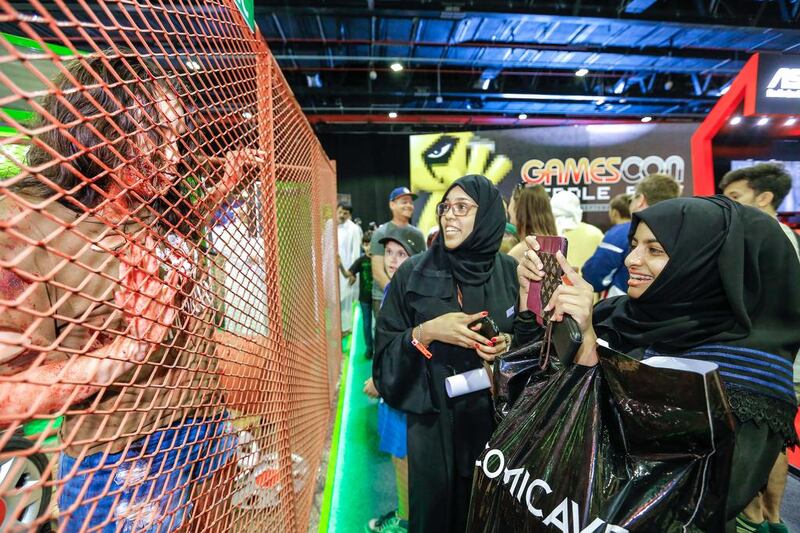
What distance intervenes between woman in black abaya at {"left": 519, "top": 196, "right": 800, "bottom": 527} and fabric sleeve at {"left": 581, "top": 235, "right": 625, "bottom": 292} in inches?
68.1

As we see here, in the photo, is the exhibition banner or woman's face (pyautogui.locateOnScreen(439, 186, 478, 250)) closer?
woman's face (pyautogui.locateOnScreen(439, 186, 478, 250))

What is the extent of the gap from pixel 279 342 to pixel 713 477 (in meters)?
1.32

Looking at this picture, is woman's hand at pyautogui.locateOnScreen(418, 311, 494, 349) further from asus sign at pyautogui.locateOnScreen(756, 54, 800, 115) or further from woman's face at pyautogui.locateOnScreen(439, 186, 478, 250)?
asus sign at pyautogui.locateOnScreen(756, 54, 800, 115)

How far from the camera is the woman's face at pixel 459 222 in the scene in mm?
1750

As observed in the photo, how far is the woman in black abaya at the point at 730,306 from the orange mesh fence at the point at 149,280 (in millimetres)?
982

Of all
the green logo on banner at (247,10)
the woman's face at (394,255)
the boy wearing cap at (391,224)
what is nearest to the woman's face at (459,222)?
the green logo on banner at (247,10)

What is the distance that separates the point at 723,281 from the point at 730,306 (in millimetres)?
86

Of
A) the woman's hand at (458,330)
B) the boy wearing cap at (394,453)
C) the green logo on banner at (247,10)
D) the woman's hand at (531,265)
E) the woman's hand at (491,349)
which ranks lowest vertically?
the boy wearing cap at (394,453)

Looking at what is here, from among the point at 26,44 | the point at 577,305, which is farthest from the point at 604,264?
the point at 26,44

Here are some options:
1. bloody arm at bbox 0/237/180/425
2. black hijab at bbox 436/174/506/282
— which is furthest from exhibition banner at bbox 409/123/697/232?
bloody arm at bbox 0/237/180/425

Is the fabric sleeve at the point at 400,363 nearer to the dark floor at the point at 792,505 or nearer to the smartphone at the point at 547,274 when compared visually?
the smartphone at the point at 547,274

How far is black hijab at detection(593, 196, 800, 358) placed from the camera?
3.73ft

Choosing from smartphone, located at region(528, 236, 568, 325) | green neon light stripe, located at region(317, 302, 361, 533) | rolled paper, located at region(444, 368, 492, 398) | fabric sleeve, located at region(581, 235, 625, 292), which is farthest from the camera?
fabric sleeve, located at region(581, 235, 625, 292)

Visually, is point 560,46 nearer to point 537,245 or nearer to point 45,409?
point 537,245
